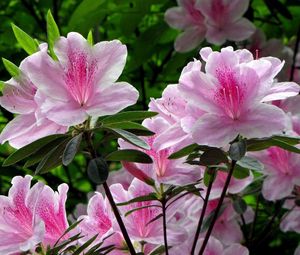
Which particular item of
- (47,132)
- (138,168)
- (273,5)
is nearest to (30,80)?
(47,132)

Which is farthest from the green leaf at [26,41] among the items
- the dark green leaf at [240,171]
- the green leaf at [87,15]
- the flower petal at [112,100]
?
the green leaf at [87,15]

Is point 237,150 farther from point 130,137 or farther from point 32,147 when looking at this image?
point 32,147

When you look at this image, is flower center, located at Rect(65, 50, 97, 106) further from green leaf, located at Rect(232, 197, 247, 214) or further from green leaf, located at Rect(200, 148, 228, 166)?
green leaf, located at Rect(232, 197, 247, 214)

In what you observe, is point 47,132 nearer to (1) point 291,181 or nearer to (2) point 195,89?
→ (2) point 195,89

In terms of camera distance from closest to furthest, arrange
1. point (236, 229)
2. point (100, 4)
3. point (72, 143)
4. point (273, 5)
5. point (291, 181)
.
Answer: point (72, 143), point (291, 181), point (236, 229), point (100, 4), point (273, 5)

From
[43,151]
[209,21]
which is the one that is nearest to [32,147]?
[43,151]

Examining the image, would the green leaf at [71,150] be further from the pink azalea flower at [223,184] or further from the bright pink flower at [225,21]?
the bright pink flower at [225,21]
